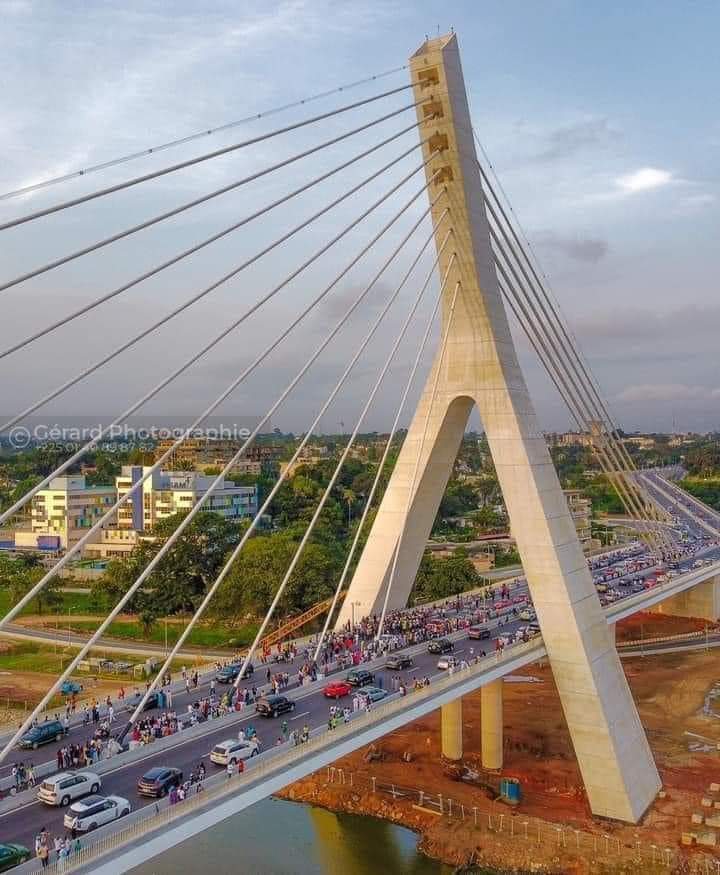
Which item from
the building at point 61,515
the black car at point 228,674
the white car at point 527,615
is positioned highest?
the building at point 61,515

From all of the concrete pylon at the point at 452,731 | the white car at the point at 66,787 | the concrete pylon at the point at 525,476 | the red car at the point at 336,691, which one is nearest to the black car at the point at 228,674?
the red car at the point at 336,691

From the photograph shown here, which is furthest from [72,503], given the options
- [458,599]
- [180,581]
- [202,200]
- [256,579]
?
[202,200]

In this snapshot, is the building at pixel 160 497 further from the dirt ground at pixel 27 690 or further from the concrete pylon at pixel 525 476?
the concrete pylon at pixel 525 476

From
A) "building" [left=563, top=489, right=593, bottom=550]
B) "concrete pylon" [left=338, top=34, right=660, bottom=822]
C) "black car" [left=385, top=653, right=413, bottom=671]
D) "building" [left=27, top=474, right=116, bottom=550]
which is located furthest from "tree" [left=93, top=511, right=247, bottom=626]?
"building" [left=563, top=489, right=593, bottom=550]

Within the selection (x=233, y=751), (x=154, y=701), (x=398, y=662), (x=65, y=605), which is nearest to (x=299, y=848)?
(x=398, y=662)

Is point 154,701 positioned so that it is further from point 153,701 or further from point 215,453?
point 215,453

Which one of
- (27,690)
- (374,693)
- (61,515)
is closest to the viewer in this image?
(374,693)
